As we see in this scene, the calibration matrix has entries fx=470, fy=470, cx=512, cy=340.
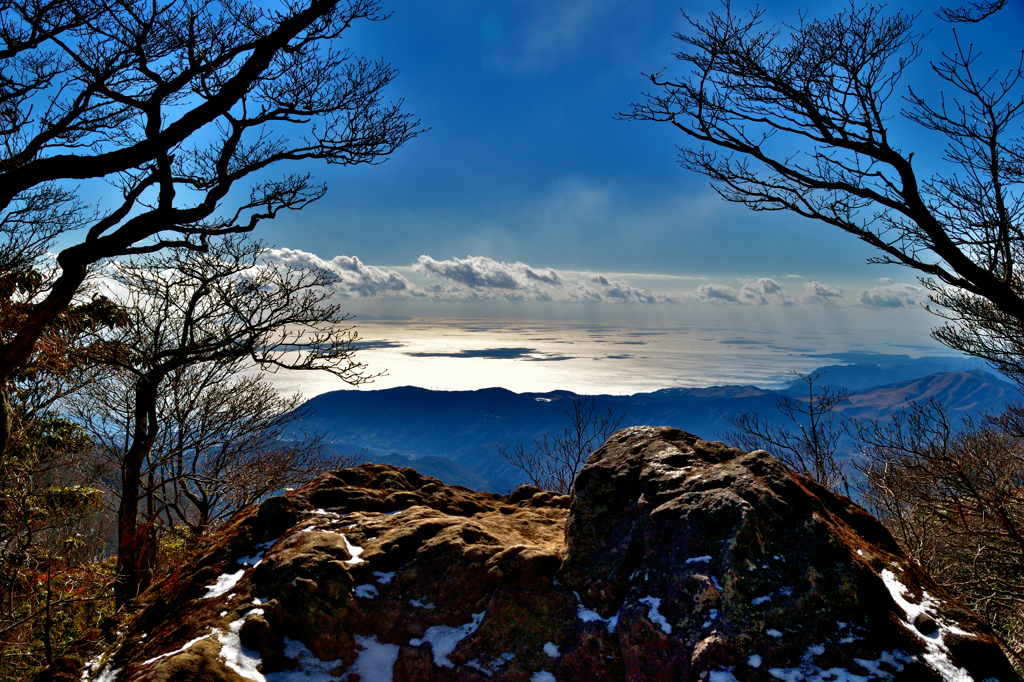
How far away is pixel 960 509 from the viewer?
6.90 metres

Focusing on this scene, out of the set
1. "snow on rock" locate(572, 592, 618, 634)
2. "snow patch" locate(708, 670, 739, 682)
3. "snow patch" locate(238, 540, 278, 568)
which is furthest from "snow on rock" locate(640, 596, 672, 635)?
"snow patch" locate(238, 540, 278, 568)

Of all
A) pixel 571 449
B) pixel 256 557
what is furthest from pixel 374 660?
pixel 571 449

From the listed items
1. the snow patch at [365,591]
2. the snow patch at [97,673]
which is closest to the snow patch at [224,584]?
the snow patch at [97,673]

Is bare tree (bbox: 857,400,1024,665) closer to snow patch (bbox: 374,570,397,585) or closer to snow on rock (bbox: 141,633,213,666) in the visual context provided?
snow patch (bbox: 374,570,397,585)

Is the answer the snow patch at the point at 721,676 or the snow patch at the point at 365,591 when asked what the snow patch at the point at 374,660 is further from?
the snow patch at the point at 721,676

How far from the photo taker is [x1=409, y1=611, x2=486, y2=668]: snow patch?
4074mm

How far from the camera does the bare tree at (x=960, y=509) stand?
848cm

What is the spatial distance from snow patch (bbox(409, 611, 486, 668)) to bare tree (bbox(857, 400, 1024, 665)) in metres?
7.37

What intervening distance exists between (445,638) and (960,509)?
7665 mm

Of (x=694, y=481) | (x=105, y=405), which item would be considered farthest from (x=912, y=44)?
(x=105, y=405)

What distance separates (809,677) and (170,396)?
19714mm

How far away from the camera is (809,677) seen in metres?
3.31

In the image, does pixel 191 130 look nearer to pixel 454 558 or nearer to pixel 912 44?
pixel 454 558

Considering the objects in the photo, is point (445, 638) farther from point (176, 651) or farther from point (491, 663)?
point (176, 651)
